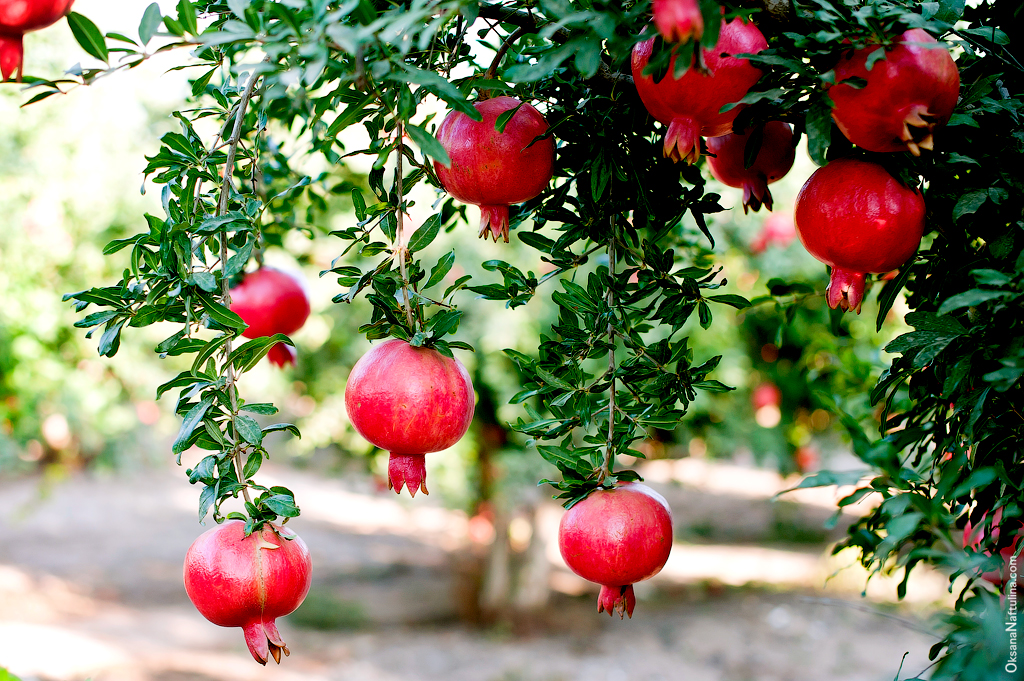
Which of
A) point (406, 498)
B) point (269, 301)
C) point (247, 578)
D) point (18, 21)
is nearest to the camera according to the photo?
point (18, 21)

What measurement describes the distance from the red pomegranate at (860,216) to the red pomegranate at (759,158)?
0.12 meters

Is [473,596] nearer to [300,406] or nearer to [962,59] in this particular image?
[300,406]

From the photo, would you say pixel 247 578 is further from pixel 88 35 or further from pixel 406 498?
pixel 406 498

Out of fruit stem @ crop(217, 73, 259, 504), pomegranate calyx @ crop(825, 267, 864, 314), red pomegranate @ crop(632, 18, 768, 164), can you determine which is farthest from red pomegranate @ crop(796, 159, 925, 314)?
fruit stem @ crop(217, 73, 259, 504)

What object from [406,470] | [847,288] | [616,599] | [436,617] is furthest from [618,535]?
[436,617]

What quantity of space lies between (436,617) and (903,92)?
6188 mm

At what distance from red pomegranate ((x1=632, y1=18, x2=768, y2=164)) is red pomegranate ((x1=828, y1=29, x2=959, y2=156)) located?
10 centimetres

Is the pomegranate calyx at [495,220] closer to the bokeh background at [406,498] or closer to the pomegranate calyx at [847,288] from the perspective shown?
the pomegranate calyx at [847,288]

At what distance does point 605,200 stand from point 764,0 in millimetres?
318

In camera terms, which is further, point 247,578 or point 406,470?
point 406,470

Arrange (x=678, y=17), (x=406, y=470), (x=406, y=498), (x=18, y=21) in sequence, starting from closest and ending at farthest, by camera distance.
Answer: (x=678, y=17), (x=18, y=21), (x=406, y=470), (x=406, y=498)

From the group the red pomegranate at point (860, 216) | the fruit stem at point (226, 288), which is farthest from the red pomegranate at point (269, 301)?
the red pomegranate at point (860, 216)

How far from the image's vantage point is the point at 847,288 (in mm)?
919

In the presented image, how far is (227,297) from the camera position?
88 cm
